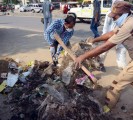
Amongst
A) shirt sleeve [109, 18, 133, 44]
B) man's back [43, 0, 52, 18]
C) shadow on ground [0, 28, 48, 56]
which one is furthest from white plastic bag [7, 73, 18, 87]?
man's back [43, 0, 52, 18]

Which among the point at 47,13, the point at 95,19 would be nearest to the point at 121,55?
the point at 95,19

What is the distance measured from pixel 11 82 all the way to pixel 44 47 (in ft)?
14.4

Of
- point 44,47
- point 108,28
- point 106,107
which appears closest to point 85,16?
point 44,47

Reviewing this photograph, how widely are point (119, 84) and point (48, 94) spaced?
115cm

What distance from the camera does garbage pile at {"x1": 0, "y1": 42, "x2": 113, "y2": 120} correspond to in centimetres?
405

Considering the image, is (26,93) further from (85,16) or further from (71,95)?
(85,16)

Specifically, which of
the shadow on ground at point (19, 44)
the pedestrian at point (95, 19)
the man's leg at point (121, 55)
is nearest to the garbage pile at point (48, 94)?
the man's leg at point (121, 55)

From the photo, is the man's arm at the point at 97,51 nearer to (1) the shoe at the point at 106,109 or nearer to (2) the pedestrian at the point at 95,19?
(1) the shoe at the point at 106,109

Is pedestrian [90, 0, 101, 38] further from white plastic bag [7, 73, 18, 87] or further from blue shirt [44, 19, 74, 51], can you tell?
white plastic bag [7, 73, 18, 87]

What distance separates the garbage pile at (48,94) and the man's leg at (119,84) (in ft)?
1.02

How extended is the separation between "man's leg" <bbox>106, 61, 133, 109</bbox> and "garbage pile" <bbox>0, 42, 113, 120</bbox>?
12.2 inches

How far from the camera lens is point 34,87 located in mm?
5332

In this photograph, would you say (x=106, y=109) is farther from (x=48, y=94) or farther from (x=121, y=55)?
(x=121, y=55)

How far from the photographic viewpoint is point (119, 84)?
448 cm
